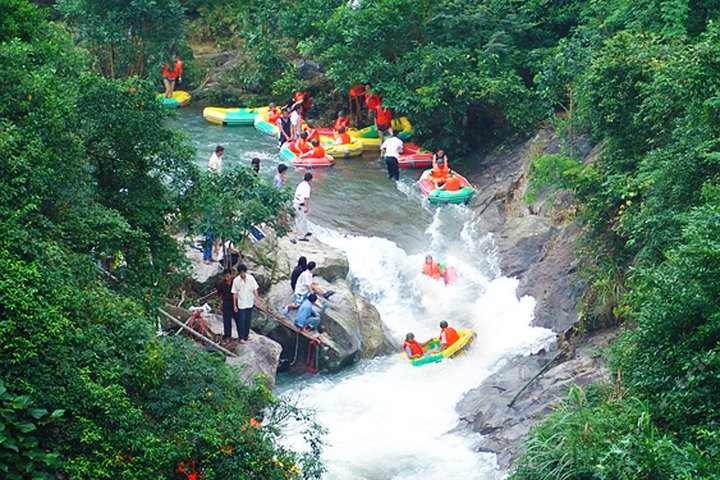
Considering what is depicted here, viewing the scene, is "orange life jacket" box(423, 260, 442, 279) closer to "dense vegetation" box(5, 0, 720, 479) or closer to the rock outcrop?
the rock outcrop

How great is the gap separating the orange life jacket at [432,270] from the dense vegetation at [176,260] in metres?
3.06

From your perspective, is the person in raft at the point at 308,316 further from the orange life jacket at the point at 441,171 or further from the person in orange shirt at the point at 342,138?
the person in orange shirt at the point at 342,138

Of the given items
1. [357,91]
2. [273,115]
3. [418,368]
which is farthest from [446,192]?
[273,115]

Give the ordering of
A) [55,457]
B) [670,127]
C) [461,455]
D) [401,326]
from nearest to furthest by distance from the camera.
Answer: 1. [55,457]
2. [461,455]
3. [670,127]
4. [401,326]

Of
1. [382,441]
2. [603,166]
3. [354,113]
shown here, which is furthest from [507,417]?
[354,113]

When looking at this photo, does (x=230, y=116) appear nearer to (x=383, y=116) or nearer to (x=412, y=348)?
(x=383, y=116)

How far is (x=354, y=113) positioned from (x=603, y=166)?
11.8m

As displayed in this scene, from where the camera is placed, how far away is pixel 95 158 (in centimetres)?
1209

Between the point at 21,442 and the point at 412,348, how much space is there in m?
8.62

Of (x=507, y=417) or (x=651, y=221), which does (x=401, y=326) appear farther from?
(x=651, y=221)

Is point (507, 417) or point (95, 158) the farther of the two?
point (507, 417)

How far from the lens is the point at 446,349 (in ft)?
53.7

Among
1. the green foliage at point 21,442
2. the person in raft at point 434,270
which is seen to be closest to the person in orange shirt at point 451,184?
the person in raft at point 434,270

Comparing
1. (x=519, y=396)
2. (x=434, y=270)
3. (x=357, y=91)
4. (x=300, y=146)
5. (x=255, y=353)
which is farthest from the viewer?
(x=357, y=91)
